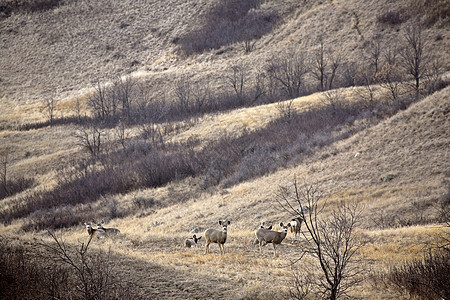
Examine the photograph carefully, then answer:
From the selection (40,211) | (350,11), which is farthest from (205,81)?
(40,211)

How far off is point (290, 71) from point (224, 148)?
2696 cm

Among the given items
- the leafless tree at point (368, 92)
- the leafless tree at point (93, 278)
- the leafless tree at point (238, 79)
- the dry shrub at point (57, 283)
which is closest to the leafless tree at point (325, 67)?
the leafless tree at point (368, 92)

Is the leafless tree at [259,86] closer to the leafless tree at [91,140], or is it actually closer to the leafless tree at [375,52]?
the leafless tree at [375,52]

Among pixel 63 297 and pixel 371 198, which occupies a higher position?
pixel 63 297

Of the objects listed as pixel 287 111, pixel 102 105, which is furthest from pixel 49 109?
pixel 287 111

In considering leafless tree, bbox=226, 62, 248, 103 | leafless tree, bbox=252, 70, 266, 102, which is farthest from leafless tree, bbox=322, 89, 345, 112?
leafless tree, bbox=226, 62, 248, 103

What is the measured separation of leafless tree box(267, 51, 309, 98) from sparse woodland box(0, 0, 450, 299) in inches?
20.0

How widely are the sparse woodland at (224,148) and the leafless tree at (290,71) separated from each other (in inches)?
20.0

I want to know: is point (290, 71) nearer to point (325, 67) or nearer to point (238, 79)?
point (325, 67)

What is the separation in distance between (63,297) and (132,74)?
258 feet

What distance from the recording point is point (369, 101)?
39.3 meters

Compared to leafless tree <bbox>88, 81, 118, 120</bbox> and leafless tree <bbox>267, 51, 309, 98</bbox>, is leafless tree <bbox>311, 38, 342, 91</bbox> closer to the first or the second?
leafless tree <bbox>267, 51, 309, 98</bbox>

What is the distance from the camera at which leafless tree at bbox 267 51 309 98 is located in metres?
55.6

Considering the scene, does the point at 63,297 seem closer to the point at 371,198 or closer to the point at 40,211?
the point at 371,198
